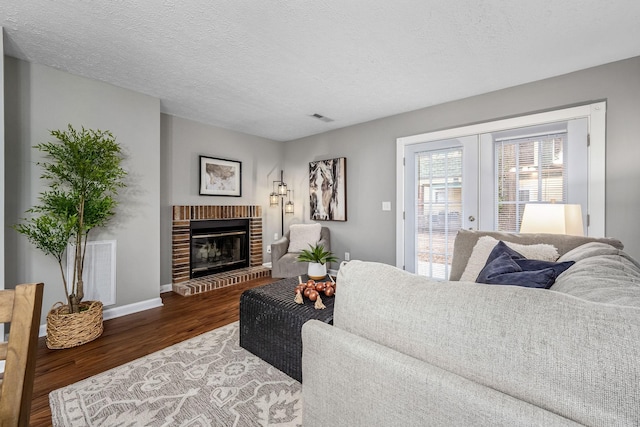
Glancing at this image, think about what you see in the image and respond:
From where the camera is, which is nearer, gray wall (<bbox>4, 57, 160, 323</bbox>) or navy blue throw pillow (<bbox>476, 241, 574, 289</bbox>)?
navy blue throw pillow (<bbox>476, 241, 574, 289</bbox>)

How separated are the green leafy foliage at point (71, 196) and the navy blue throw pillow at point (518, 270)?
2904mm

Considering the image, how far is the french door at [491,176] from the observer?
260cm

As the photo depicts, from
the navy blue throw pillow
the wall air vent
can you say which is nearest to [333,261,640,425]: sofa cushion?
the navy blue throw pillow

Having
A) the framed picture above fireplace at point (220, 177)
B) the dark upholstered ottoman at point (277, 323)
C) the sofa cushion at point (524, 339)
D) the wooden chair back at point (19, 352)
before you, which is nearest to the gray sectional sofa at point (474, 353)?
the sofa cushion at point (524, 339)

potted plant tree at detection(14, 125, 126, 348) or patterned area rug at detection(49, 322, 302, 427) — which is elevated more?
potted plant tree at detection(14, 125, 126, 348)

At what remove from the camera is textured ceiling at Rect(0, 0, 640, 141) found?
1.77 m

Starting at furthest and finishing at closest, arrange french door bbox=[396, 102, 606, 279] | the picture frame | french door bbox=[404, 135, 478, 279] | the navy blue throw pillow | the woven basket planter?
1. the picture frame
2. french door bbox=[404, 135, 478, 279]
3. french door bbox=[396, 102, 606, 279]
4. the woven basket planter
5. the navy blue throw pillow

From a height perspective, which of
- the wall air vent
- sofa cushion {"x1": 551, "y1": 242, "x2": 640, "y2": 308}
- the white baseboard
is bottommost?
the white baseboard

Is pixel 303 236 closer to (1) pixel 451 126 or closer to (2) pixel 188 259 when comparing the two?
(2) pixel 188 259

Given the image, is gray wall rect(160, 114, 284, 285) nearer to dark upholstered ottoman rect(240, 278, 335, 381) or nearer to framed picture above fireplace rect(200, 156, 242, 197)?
framed picture above fireplace rect(200, 156, 242, 197)

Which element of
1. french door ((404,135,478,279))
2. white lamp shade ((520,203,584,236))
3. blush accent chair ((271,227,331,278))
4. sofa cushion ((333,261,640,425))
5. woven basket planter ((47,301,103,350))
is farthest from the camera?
blush accent chair ((271,227,331,278))

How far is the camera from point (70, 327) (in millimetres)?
2215

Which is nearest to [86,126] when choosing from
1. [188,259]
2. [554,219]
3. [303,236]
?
[188,259]

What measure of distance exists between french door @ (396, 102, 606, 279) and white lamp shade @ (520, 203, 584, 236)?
0.76 meters
